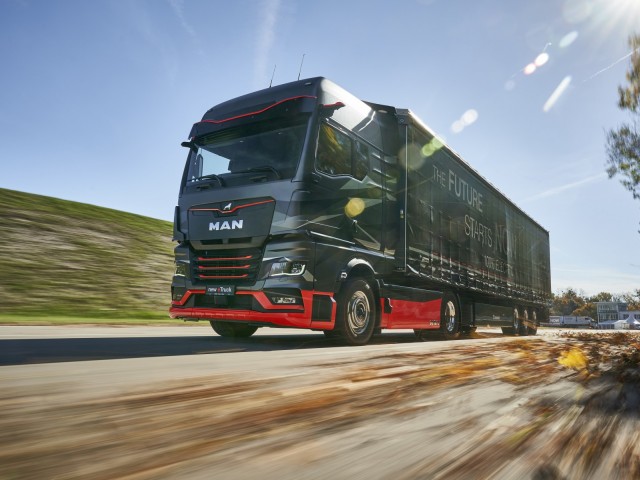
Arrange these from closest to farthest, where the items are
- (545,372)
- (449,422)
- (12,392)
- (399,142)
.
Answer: (449,422) → (12,392) → (545,372) → (399,142)

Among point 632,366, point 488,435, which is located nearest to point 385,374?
point 488,435

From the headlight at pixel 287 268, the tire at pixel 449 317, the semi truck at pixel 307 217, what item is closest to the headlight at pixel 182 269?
the semi truck at pixel 307 217

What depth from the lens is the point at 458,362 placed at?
12.9 feet

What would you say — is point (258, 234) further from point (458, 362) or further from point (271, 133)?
point (458, 362)

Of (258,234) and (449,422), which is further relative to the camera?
(258,234)

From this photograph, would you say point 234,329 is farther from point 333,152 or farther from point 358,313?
point 333,152

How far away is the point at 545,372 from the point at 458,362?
69 cm

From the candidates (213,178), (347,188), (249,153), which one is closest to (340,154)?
(347,188)

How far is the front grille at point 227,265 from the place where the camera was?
6441 mm

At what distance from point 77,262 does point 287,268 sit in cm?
1039

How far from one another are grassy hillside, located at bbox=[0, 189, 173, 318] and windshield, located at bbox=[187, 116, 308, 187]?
6824 millimetres

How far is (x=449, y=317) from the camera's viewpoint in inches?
415

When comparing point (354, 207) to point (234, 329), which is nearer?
point (354, 207)

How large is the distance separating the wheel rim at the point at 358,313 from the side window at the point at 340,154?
1775mm
